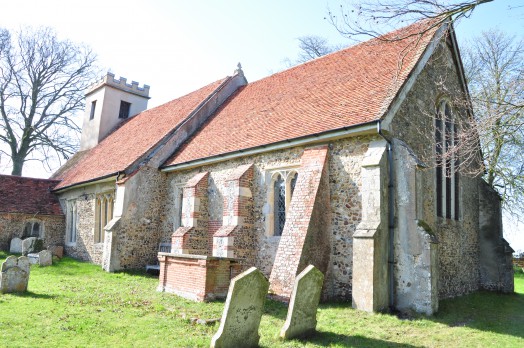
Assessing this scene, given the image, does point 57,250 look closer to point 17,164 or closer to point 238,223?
point 238,223

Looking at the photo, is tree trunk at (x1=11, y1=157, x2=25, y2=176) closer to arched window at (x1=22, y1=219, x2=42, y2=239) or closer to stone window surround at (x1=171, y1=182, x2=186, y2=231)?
arched window at (x1=22, y1=219, x2=42, y2=239)

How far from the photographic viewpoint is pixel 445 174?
12.7m

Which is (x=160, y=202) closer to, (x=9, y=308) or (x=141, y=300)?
(x=141, y=300)

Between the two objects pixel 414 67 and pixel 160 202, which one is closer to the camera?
pixel 414 67

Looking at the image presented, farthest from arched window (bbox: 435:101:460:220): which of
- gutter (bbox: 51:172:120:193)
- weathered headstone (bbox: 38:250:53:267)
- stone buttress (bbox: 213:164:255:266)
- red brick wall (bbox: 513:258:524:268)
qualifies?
red brick wall (bbox: 513:258:524:268)

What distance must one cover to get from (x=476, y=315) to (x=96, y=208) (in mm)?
15060

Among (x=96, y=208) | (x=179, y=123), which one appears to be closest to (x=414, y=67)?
(x=179, y=123)

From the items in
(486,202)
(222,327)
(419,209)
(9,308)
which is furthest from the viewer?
(486,202)

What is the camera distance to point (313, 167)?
10922 mm

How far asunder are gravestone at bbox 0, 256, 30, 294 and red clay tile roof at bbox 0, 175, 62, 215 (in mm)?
11189

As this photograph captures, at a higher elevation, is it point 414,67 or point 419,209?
point 414,67

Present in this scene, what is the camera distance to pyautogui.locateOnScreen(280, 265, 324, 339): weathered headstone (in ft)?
23.2

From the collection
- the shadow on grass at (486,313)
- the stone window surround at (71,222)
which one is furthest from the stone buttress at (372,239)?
the stone window surround at (71,222)

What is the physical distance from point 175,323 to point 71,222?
49.6 feet
